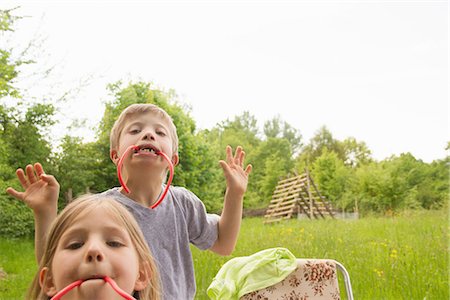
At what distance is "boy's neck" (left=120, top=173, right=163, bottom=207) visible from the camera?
42.1 inches

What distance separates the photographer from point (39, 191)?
0.92m

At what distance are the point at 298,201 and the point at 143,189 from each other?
7071mm

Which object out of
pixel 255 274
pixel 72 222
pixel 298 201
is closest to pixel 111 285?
pixel 72 222

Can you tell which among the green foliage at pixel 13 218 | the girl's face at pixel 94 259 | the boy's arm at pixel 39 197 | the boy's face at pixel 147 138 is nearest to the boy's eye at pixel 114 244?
the girl's face at pixel 94 259

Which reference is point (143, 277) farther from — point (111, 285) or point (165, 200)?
point (165, 200)

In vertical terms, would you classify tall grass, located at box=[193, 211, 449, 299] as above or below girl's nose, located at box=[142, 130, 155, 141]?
below

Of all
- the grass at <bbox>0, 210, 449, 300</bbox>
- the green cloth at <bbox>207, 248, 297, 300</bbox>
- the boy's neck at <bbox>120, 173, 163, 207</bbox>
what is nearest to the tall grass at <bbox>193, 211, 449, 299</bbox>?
the grass at <bbox>0, 210, 449, 300</bbox>

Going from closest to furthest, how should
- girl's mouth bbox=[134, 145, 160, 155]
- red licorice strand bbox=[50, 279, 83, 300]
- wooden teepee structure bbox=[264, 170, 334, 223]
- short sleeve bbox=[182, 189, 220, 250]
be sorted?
red licorice strand bbox=[50, 279, 83, 300], girl's mouth bbox=[134, 145, 160, 155], short sleeve bbox=[182, 189, 220, 250], wooden teepee structure bbox=[264, 170, 334, 223]

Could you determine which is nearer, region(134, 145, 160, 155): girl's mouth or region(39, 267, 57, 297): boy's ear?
region(39, 267, 57, 297): boy's ear

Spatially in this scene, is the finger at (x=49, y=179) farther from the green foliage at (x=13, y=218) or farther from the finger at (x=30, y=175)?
the green foliage at (x=13, y=218)

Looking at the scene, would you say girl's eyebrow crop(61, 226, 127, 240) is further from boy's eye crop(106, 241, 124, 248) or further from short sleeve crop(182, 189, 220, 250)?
short sleeve crop(182, 189, 220, 250)

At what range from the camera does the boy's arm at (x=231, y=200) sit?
1101 millimetres

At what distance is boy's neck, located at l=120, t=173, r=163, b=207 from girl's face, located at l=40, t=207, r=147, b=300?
0.33 m

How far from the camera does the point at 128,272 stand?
69cm
